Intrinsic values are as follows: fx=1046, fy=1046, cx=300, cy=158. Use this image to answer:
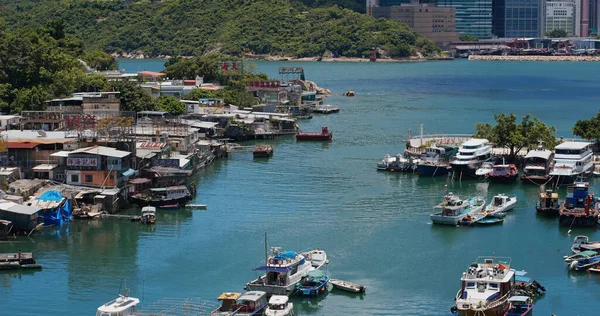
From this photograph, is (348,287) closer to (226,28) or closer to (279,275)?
(279,275)

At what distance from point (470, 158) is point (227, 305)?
72.5 feet

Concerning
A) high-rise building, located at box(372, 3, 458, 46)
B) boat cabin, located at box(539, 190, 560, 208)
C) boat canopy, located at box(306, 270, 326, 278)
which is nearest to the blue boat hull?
boat cabin, located at box(539, 190, 560, 208)

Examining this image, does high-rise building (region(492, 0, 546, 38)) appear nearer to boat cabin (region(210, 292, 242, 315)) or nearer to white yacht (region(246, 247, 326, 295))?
white yacht (region(246, 247, 326, 295))

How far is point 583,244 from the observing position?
3147cm

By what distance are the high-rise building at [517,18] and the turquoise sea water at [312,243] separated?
148823 millimetres

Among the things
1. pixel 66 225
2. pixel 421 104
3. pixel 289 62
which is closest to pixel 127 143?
pixel 66 225

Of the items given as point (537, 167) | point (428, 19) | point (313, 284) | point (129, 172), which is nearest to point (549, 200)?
point (537, 167)

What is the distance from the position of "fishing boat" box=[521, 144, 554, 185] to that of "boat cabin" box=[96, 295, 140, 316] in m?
22.8

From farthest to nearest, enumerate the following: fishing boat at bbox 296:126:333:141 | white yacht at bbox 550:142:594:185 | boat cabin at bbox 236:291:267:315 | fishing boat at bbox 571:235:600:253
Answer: fishing boat at bbox 296:126:333:141 → white yacht at bbox 550:142:594:185 → fishing boat at bbox 571:235:600:253 → boat cabin at bbox 236:291:267:315

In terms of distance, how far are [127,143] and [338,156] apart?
47.7 ft

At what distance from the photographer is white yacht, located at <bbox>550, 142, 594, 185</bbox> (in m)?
42.0

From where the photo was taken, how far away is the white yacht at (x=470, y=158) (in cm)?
4462

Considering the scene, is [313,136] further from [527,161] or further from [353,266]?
[353,266]

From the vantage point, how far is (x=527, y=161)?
A: 44.3m
